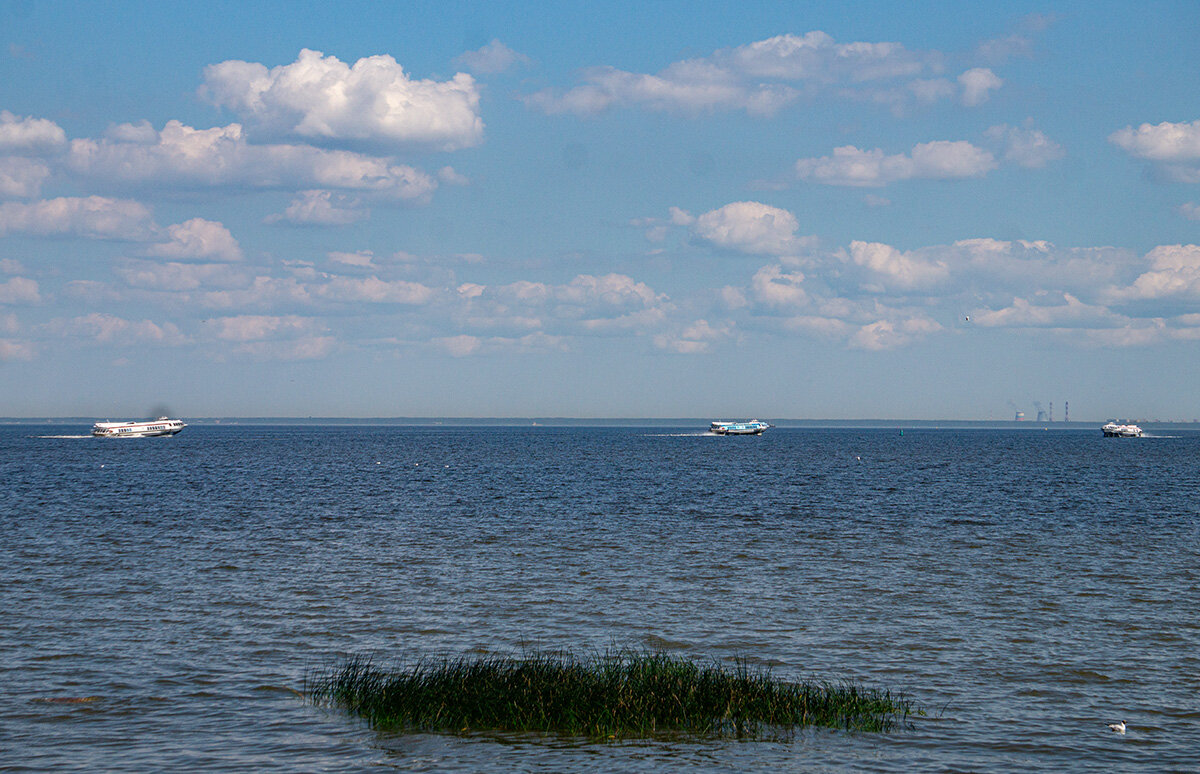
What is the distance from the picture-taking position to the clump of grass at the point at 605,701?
20125 mm

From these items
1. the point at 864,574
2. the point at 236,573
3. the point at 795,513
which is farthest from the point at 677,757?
the point at 795,513

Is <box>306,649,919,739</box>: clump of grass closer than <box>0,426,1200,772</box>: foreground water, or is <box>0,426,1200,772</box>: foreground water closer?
<box>0,426,1200,772</box>: foreground water

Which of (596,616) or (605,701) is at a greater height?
(605,701)

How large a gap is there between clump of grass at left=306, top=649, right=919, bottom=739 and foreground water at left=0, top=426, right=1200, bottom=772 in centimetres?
67

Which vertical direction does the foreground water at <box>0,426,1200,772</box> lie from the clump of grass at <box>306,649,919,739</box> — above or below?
below

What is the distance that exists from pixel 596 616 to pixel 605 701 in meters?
11.0

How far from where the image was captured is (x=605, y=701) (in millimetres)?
20625

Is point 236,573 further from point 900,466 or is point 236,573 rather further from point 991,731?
point 900,466

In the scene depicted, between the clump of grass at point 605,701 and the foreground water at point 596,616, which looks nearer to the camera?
the foreground water at point 596,616

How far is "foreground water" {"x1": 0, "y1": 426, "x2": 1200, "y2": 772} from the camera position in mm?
19141

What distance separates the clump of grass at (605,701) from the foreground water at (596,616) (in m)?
0.67

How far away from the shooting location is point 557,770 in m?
→ 17.6

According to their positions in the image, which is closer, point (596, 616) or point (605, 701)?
point (605, 701)

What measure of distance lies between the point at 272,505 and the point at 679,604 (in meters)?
46.9
